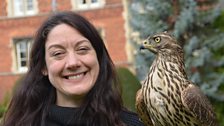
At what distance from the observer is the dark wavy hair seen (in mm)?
3014

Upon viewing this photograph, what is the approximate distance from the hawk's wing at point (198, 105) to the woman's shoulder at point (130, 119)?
0.41 m

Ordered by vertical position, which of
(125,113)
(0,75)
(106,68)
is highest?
(106,68)

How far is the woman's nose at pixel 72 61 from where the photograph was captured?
2.80 m

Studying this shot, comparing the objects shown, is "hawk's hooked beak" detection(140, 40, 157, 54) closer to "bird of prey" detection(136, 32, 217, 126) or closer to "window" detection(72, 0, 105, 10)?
"bird of prey" detection(136, 32, 217, 126)

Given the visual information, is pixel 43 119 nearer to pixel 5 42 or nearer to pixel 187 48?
pixel 187 48

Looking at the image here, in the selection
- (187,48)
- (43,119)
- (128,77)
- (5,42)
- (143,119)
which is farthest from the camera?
(5,42)

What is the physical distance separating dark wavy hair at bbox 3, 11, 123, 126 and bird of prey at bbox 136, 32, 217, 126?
41 cm

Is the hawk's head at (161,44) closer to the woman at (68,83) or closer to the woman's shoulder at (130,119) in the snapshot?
the woman at (68,83)

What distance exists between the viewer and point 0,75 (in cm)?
2428

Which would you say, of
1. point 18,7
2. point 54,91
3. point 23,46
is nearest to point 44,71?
point 54,91

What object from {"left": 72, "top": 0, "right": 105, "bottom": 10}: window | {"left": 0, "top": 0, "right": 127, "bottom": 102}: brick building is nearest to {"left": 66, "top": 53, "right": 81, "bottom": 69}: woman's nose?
{"left": 0, "top": 0, "right": 127, "bottom": 102}: brick building

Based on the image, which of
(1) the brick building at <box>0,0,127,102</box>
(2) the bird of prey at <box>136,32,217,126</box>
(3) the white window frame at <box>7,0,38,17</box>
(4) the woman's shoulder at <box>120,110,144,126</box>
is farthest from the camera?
(3) the white window frame at <box>7,0,38,17</box>

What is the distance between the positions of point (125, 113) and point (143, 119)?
1.33 feet

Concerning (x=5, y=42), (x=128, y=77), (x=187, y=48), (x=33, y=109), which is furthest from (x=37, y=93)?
(x=5, y=42)
